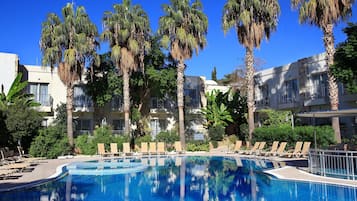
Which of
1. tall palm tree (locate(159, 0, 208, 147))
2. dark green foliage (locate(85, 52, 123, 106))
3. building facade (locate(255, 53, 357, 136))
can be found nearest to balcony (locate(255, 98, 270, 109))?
building facade (locate(255, 53, 357, 136))

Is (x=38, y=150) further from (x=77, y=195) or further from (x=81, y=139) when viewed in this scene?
(x=77, y=195)

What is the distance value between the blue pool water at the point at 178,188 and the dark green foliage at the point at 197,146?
12.0 meters

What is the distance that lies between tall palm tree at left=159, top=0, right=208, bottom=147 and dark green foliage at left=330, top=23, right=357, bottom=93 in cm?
1545

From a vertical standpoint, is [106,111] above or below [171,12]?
below

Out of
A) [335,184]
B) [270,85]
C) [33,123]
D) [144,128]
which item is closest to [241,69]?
[270,85]

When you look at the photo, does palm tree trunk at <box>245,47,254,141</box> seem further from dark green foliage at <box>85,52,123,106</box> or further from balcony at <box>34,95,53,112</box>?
balcony at <box>34,95,53,112</box>

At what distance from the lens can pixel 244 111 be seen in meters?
34.5

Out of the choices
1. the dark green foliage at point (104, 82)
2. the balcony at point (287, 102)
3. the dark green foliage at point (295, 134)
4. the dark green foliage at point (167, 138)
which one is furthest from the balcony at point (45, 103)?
the balcony at point (287, 102)

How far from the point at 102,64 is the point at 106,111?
4941 millimetres

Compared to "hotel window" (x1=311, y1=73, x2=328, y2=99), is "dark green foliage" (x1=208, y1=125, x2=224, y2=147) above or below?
below

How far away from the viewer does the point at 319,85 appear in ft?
98.4

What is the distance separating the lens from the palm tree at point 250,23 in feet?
88.0

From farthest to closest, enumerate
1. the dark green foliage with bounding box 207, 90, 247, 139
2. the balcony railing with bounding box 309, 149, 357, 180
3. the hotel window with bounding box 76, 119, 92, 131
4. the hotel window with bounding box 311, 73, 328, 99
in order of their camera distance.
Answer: the dark green foliage with bounding box 207, 90, 247, 139
the hotel window with bounding box 76, 119, 92, 131
the hotel window with bounding box 311, 73, 328, 99
the balcony railing with bounding box 309, 149, 357, 180

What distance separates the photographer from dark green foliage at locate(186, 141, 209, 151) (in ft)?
97.0
